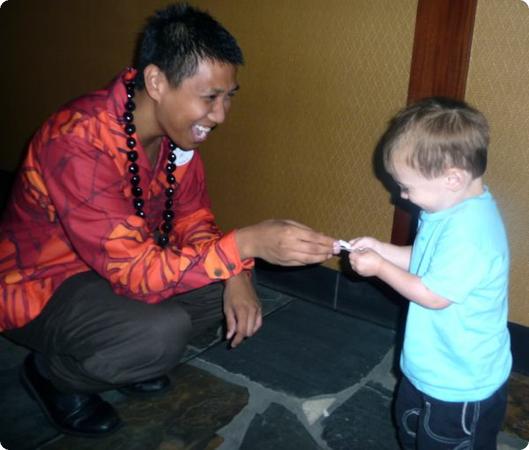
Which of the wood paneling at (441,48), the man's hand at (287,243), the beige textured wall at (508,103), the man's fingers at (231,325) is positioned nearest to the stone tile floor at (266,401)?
the man's fingers at (231,325)

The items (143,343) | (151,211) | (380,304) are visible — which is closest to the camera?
(143,343)

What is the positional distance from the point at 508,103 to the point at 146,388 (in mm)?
1723

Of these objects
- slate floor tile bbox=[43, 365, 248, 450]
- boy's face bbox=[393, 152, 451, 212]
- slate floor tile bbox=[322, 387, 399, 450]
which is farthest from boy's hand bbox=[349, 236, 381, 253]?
slate floor tile bbox=[43, 365, 248, 450]

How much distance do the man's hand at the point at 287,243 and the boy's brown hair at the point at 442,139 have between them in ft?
1.05

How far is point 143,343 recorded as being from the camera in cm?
160

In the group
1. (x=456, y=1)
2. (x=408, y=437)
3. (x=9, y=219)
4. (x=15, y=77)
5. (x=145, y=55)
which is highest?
(x=456, y=1)

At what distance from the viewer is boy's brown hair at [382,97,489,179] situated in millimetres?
1253

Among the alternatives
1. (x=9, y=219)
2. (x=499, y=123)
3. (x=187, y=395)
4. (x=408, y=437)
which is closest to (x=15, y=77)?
(x=9, y=219)

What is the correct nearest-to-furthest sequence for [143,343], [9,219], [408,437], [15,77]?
[408,437] < [143,343] < [9,219] < [15,77]

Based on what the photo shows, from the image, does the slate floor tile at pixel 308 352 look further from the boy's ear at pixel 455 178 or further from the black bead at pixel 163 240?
the boy's ear at pixel 455 178

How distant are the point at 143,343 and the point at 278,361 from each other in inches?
30.3

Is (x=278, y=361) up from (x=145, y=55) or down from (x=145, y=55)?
down

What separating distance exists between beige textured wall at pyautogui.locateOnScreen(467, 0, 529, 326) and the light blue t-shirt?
0.78 meters

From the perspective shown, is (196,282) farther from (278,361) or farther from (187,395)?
(278,361)
